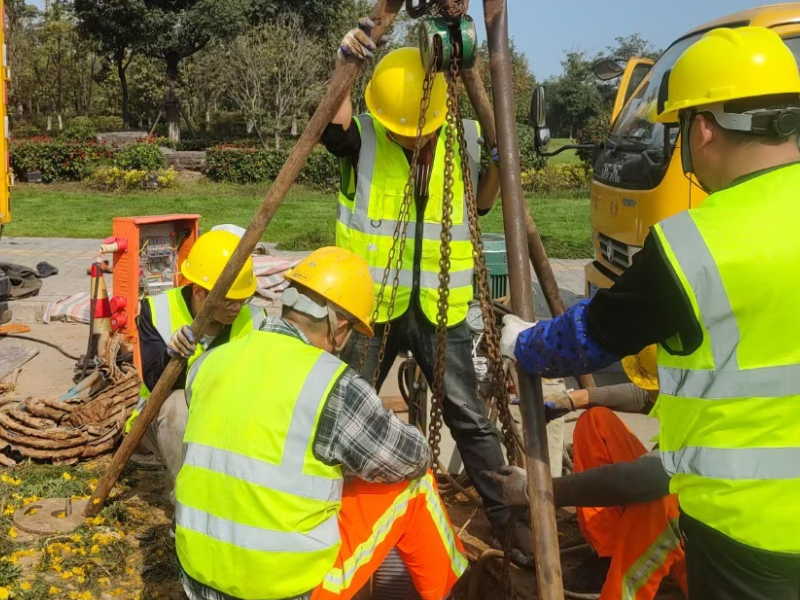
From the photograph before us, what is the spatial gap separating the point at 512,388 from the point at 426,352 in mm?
906

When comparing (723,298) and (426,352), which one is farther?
(426,352)

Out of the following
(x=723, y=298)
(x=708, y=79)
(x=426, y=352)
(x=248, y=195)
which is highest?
(x=708, y=79)

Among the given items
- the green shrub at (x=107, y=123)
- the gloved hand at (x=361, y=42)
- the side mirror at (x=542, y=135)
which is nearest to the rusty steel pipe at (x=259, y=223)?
the gloved hand at (x=361, y=42)

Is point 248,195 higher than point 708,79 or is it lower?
lower

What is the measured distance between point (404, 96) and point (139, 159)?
1842 centimetres

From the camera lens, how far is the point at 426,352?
12.5 ft

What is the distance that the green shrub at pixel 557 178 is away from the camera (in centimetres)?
2045

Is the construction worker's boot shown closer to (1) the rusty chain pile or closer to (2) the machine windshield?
(1) the rusty chain pile

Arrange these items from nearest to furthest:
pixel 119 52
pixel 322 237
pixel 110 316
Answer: pixel 110 316
pixel 322 237
pixel 119 52

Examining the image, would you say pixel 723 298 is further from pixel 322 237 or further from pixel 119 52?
pixel 119 52

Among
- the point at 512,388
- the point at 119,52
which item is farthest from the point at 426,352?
the point at 119,52

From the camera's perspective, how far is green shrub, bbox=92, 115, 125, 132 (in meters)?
33.6

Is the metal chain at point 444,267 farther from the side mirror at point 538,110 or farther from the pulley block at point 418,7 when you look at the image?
the side mirror at point 538,110

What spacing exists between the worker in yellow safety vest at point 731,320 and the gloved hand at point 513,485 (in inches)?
32.9
